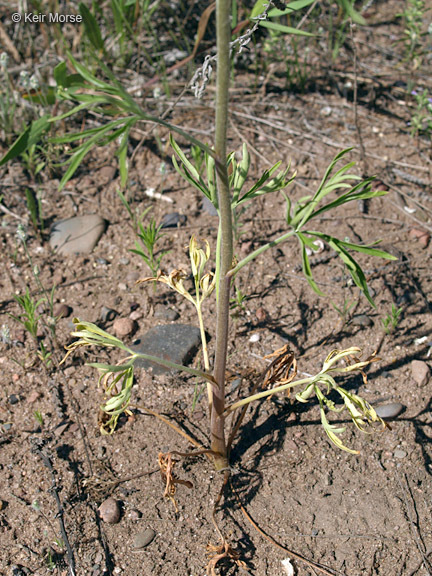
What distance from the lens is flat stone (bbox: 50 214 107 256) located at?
339 cm

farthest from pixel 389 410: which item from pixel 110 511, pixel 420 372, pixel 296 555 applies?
pixel 110 511

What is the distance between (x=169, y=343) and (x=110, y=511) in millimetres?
838

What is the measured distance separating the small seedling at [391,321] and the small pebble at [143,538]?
1425 mm

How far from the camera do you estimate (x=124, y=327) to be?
2984 mm

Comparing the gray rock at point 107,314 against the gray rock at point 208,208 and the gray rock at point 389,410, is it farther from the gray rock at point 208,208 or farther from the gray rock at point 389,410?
the gray rock at point 389,410

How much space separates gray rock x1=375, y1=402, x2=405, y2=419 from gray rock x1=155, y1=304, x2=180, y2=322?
1.10 metres

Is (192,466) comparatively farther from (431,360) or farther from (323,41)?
(323,41)

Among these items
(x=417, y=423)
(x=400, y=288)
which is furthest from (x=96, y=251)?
(x=417, y=423)

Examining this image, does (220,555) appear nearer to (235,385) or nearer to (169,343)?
(235,385)

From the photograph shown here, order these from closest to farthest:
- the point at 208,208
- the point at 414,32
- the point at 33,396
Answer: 1. the point at 33,396
2. the point at 208,208
3. the point at 414,32

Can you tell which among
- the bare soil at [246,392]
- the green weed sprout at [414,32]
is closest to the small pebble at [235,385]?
the bare soil at [246,392]

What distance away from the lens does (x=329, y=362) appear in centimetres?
199

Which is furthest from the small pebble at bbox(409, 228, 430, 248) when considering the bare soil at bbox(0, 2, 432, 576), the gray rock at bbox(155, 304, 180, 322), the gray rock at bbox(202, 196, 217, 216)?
the gray rock at bbox(155, 304, 180, 322)

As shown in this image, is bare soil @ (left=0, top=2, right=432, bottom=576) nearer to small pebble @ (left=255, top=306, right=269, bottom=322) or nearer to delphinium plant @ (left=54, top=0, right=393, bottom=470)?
small pebble @ (left=255, top=306, right=269, bottom=322)
